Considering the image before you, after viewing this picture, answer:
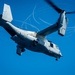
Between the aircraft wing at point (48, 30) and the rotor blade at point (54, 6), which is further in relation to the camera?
the aircraft wing at point (48, 30)

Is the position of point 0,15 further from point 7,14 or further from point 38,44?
point 38,44

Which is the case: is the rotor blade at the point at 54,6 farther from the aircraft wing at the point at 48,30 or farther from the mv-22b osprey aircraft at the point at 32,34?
the aircraft wing at the point at 48,30

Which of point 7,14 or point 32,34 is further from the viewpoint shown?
point 32,34

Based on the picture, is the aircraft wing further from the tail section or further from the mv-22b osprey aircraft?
the tail section

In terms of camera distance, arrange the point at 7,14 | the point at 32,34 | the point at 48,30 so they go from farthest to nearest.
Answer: the point at 32,34
the point at 48,30
the point at 7,14

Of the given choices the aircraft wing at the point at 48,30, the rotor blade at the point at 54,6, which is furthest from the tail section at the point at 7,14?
the aircraft wing at the point at 48,30

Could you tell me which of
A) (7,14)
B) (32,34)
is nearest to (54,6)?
(32,34)

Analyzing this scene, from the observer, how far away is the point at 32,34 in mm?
92000

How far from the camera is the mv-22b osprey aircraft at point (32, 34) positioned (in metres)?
88.6

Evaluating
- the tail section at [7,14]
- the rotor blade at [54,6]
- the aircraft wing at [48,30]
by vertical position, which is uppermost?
the rotor blade at [54,6]

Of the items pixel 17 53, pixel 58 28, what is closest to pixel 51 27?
pixel 58 28

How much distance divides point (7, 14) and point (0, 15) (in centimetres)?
107

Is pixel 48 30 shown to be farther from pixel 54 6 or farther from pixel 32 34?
pixel 54 6

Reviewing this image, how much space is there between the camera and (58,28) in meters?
90.8
